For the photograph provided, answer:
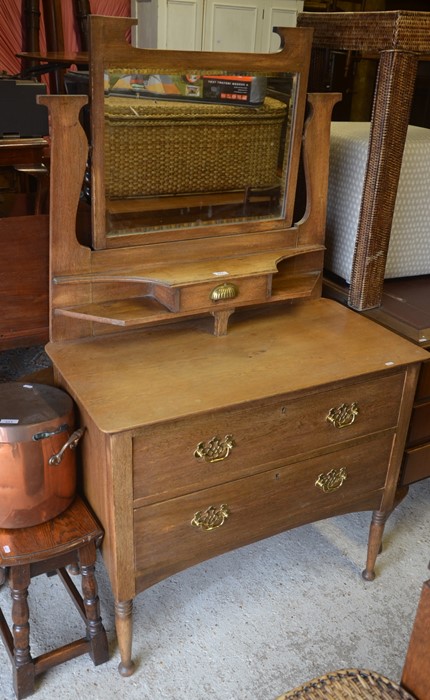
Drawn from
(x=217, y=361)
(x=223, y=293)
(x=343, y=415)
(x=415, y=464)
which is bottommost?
(x=415, y=464)

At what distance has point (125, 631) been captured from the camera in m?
1.57

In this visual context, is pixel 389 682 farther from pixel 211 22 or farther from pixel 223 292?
pixel 211 22

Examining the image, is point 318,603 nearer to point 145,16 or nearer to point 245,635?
point 245,635

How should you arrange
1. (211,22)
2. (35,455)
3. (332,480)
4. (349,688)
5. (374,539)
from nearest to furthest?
(349,688) → (35,455) → (332,480) → (374,539) → (211,22)

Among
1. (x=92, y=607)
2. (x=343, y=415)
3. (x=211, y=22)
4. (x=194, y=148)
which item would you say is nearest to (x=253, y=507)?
(x=343, y=415)

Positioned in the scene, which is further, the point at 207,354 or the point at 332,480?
the point at 332,480

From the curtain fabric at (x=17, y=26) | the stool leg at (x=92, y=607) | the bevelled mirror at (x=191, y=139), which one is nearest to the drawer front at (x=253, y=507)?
the stool leg at (x=92, y=607)

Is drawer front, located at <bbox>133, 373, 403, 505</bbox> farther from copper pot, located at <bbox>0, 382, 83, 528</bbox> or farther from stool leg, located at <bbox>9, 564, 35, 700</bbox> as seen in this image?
stool leg, located at <bbox>9, 564, 35, 700</bbox>

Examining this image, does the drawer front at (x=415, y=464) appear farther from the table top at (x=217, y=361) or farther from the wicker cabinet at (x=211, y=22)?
the wicker cabinet at (x=211, y=22)

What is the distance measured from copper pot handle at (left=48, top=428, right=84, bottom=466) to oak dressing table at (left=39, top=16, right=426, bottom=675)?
32 mm

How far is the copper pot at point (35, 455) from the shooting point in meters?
1.40

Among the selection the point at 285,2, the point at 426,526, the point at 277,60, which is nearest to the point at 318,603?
the point at 426,526

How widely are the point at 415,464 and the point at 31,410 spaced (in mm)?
1134

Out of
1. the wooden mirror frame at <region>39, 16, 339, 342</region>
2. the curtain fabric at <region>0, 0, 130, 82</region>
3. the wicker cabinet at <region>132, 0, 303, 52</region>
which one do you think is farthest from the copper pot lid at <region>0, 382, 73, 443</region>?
the wicker cabinet at <region>132, 0, 303, 52</region>
